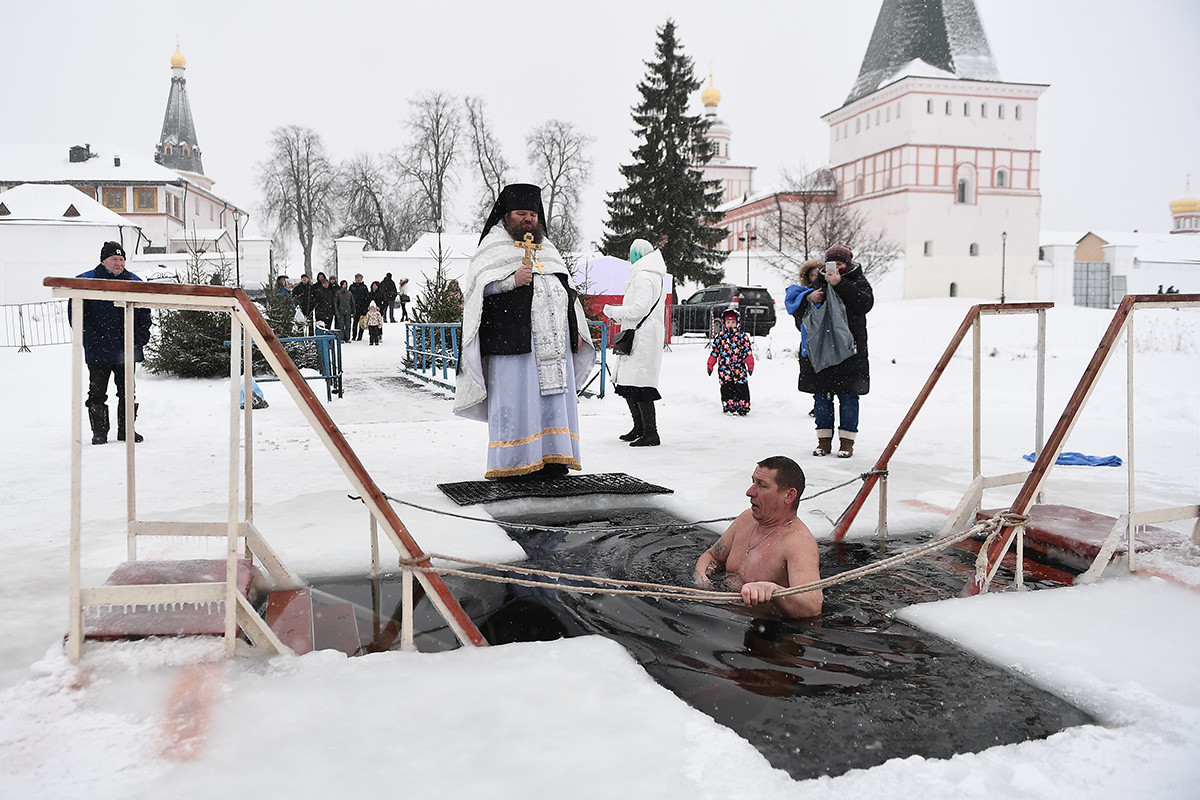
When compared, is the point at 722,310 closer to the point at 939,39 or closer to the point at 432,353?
the point at 432,353

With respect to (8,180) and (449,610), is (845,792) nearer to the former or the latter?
(449,610)

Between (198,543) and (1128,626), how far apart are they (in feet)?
13.0

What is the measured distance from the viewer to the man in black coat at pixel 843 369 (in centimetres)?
677

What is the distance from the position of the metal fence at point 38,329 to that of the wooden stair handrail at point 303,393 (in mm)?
17793

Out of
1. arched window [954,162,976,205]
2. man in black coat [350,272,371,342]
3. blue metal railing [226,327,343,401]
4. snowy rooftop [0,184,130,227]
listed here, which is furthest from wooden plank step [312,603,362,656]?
arched window [954,162,976,205]

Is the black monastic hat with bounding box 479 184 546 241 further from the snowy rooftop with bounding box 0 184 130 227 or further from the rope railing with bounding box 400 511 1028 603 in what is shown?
the snowy rooftop with bounding box 0 184 130 227

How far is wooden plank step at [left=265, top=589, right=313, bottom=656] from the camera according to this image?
2.89 metres

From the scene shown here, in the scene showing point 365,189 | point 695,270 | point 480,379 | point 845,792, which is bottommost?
point 845,792

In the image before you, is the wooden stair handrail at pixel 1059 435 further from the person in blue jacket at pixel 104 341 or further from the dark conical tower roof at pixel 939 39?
the dark conical tower roof at pixel 939 39

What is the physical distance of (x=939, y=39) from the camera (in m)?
48.8

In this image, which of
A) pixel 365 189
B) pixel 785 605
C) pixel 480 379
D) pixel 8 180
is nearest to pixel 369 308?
pixel 480 379

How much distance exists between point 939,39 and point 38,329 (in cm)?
4526

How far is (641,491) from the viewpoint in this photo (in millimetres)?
5383

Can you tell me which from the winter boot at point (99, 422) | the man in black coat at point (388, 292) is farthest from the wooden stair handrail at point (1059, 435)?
the man in black coat at point (388, 292)
